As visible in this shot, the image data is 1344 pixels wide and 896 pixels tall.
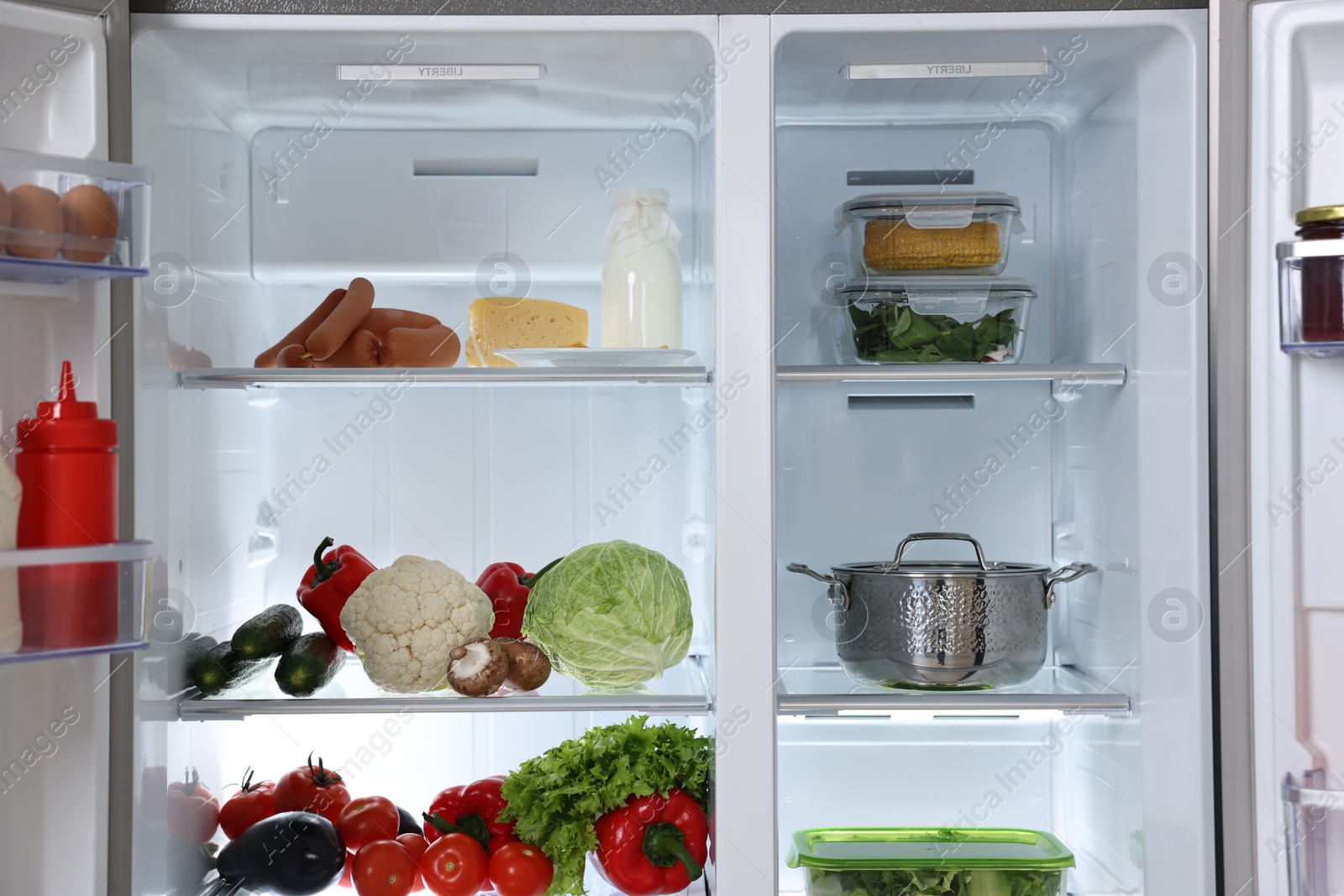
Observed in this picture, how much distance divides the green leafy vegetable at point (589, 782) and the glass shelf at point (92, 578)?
0.61 m

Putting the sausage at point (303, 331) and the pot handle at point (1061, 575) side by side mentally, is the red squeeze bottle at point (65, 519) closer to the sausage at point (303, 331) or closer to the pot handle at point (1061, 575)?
the sausage at point (303, 331)

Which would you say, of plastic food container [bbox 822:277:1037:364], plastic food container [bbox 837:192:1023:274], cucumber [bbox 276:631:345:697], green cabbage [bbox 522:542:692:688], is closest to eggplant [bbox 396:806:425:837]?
cucumber [bbox 276:631:345:697]

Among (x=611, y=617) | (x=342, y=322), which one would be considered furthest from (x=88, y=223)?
(x=611, y=617)

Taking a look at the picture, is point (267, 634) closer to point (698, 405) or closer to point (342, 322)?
point (342, 322)

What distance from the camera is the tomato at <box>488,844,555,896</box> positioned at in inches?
55.7

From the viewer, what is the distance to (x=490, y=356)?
1563 millimetres

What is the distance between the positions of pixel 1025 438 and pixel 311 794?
1379 millimetres

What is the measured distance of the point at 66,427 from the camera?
1058mm

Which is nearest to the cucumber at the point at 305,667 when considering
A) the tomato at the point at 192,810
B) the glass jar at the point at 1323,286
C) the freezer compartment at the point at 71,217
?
the tomato at the point at 192,810

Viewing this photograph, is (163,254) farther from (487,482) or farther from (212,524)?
(487,482)

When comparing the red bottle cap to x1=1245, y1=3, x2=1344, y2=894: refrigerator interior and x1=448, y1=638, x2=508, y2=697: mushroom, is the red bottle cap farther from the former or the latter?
x1=1245, y1=3, x2=1344, y2=894: refrigerator interior

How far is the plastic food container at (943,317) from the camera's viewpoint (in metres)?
1.49

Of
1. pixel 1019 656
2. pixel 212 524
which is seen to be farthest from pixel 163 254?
pixel 1019 656

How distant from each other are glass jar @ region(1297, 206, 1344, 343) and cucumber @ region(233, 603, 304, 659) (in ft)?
4.88
